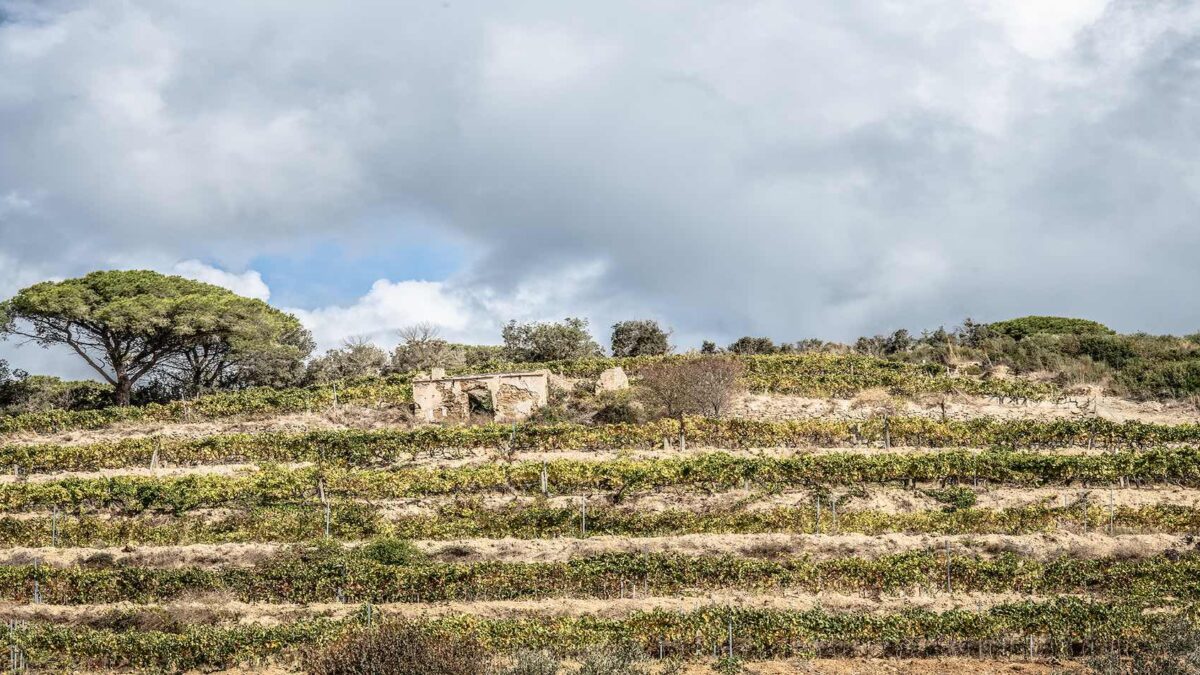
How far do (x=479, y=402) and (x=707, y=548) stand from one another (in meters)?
15.4

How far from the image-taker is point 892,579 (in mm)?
24531

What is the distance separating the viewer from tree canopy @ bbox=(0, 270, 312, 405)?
45.9 metres

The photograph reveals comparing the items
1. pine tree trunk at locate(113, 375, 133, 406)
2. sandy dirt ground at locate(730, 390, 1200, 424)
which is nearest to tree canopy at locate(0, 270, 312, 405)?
pine tree trunk at locate(113, 375, 133, 406)

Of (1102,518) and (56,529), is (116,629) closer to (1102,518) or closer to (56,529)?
(56,529)

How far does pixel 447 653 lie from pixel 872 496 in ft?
54.2

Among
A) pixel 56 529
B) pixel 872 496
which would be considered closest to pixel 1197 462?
pixel 872 496

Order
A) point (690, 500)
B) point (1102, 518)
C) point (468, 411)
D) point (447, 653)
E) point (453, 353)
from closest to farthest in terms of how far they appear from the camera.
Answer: point (447, 653) < point (1102, 518) < point (690, 500) < point (468, 411) < point (453, 353)

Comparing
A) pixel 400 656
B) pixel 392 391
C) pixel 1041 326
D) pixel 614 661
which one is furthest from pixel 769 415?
pixel 1041 326

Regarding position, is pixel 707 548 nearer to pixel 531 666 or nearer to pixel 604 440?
pixel 604 440

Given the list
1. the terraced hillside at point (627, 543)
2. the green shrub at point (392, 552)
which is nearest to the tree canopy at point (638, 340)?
the terraced hillside at point (627, 543)

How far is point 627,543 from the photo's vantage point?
2717cm

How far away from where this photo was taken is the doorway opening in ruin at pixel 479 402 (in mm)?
39781

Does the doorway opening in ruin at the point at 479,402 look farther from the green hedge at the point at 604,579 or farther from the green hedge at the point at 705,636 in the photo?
the green hedge at the point at 705,636

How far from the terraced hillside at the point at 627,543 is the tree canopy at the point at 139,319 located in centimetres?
949
